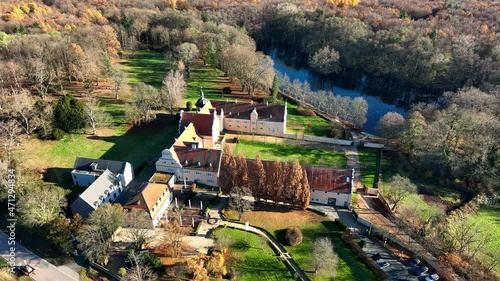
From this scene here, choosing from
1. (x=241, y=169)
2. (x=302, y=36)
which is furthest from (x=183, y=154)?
(x=302, y=36)

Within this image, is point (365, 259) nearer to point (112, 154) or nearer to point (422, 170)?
point (422, 170)

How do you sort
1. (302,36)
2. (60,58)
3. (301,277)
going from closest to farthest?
(301,277), (60,58), (302,36)

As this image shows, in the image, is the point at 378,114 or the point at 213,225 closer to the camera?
the point at 213,225

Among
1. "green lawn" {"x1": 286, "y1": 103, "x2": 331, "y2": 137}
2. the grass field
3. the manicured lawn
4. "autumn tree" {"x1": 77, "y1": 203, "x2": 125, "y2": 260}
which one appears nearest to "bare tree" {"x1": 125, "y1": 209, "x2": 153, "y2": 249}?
"autumn tree" {"x1": 77, "y1": 203, "x2": 125, "y2": 260}

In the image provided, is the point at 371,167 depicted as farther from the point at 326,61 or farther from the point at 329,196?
the point at 326,61

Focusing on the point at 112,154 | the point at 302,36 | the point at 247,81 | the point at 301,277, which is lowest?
the point at 301,277

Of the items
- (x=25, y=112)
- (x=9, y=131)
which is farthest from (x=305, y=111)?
(x=9, y=131)
